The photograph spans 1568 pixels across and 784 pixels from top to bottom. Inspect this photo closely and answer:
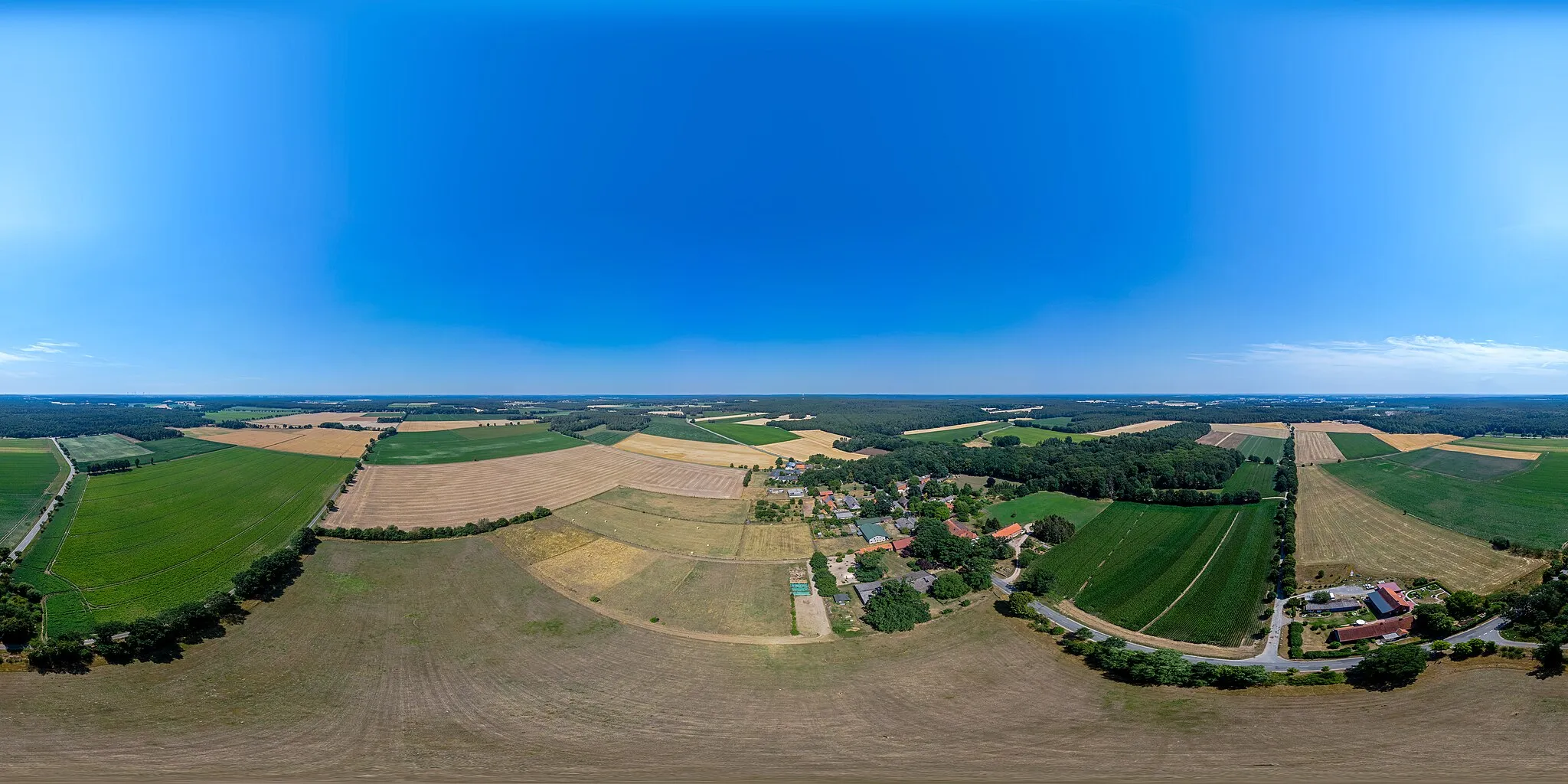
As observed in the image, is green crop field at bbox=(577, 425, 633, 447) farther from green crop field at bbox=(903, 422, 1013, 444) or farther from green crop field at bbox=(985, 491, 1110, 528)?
green crop field at bbox=(985, 491, 1110, 528)

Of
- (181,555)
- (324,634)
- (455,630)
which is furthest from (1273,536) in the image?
(181,555)

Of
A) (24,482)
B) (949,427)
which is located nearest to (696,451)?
(24,482)

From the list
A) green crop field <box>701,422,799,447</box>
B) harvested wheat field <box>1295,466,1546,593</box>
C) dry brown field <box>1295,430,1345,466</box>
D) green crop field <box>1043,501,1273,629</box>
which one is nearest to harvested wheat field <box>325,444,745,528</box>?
green crop field <box>701,422,799,447</box>

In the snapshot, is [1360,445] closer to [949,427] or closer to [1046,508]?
[949,427]

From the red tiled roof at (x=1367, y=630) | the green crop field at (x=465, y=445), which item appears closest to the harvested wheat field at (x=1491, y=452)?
the red tiled roof at (x=1367, y=630)

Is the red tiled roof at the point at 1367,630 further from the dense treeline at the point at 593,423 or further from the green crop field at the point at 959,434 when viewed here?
the dense treeline at the point at 593,423

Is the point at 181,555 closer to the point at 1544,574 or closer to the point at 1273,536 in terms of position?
the point at 1273,536
